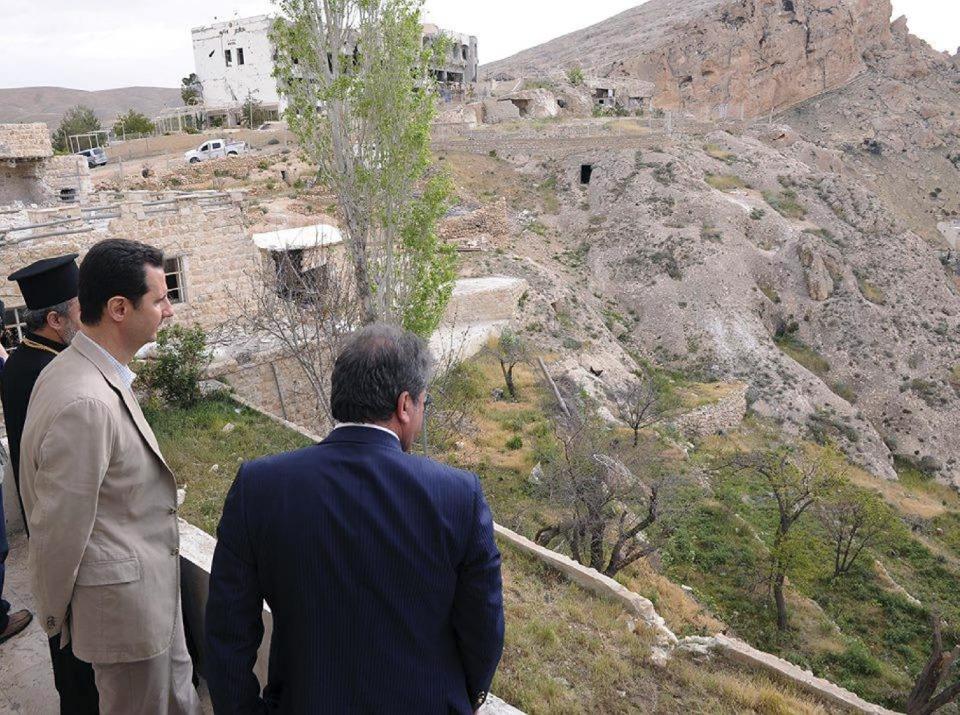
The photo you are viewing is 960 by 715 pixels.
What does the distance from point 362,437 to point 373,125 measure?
8952 millimetres

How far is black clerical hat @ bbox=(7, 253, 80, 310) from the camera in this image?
2.86 m

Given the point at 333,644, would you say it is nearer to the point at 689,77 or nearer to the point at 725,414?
the point at 725,414

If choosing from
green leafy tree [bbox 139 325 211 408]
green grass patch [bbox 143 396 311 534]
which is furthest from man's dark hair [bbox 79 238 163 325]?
green leafy tree [bbox 139 325 211 408]

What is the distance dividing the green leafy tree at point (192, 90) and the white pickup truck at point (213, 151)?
14.6 metres

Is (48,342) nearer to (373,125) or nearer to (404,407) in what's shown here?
(404,407)

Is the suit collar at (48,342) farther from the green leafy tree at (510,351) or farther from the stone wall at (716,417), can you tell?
the stone wall at (716,417)

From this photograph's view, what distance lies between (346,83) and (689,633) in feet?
28.7

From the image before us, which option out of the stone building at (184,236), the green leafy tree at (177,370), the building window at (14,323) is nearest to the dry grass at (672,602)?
the green leafy tree at (177,370)

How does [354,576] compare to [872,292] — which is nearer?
[354,576]

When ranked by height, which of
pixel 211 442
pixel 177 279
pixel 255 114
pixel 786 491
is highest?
pixel 255 114

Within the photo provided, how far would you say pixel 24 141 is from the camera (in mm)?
16922

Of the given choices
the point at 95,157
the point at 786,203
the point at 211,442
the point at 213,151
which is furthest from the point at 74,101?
the point at 211,442

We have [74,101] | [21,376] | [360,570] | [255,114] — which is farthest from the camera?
[74,101]

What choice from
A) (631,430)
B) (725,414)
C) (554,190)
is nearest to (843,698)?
(631,430)
